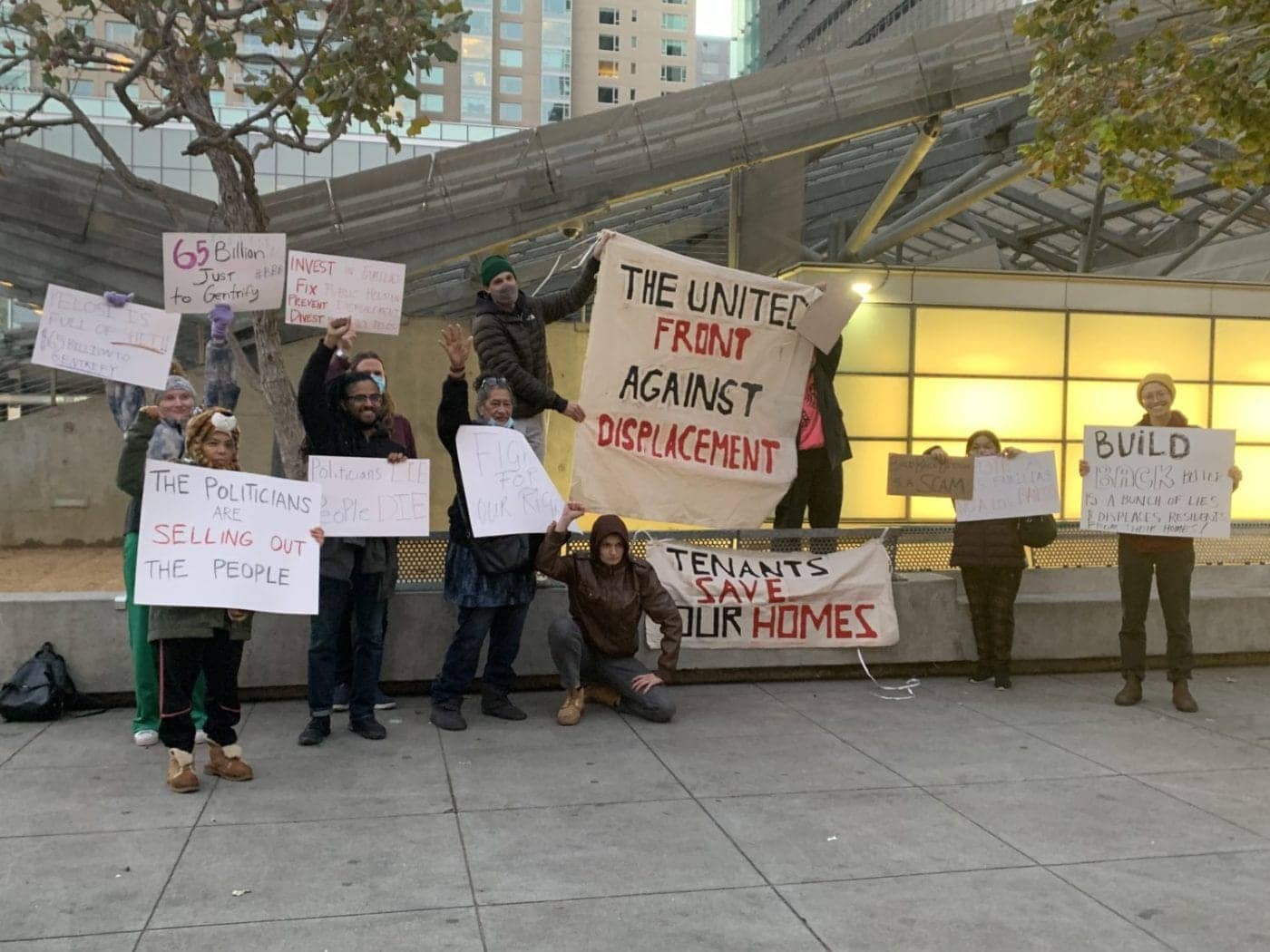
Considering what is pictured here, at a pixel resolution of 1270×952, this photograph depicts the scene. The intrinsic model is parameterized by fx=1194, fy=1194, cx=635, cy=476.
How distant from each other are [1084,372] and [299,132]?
10.9m

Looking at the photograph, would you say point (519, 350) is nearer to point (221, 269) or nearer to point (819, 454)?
point (221, 269)

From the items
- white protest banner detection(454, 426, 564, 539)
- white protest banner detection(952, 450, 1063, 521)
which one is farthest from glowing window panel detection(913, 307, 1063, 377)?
white protest banner detection(454, 426, 564, 539)

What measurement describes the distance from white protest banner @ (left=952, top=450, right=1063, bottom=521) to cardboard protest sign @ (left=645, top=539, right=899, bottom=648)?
702 millimetres

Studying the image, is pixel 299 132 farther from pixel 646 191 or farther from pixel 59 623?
pixel 646 191

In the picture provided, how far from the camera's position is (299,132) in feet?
28.2

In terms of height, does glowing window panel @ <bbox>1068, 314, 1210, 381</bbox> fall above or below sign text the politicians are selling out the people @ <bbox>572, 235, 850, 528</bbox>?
above

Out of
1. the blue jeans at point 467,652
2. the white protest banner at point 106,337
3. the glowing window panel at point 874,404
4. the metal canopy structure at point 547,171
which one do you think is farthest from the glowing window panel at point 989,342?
the white protest banner at point 106,337

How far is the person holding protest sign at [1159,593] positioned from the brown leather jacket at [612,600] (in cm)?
270

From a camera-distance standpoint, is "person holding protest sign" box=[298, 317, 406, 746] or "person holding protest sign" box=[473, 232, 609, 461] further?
"person holding protest sign" box=[473, 232, 609, 461]

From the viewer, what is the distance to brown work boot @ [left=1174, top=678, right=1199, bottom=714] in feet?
22.6

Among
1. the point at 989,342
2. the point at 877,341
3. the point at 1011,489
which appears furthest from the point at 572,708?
the point at 989,342

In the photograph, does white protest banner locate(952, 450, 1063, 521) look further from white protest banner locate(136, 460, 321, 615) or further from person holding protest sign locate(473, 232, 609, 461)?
white protest banner locate(136, 460, 321, 615)

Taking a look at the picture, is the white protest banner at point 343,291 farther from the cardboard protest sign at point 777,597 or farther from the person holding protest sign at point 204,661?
the cardboard protest sign at point 777,597

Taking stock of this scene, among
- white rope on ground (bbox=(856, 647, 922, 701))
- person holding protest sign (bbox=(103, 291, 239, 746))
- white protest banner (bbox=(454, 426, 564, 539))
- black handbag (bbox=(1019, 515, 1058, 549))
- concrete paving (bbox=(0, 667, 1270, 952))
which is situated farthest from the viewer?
black handbag (bbox=(1019, 515, 1058, 549))
